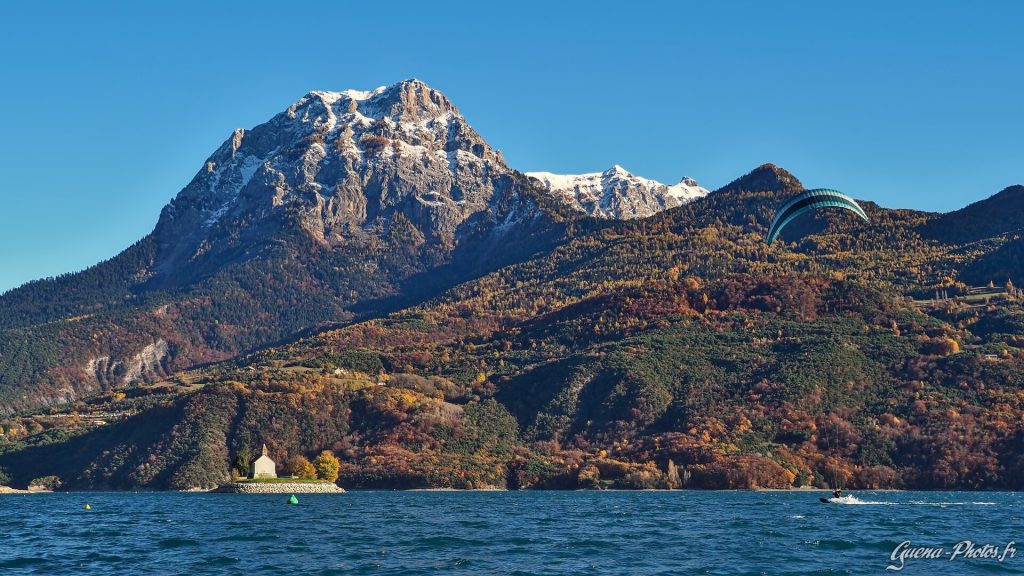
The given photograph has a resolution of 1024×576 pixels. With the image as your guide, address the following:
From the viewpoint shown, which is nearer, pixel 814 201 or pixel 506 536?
pixel 506 536

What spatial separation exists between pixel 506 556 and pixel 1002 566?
3489 centimetres

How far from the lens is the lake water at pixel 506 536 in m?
91.2

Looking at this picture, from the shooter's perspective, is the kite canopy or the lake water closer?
the lake water

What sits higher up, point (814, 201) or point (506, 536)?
point (814, 201)

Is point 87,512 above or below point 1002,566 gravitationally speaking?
above

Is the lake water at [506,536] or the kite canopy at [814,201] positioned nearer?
the lake water at [506,536]

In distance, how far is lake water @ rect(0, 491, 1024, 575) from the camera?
91.2m

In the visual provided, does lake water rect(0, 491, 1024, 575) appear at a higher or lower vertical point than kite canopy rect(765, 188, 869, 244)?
lower

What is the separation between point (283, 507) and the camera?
164750 mm

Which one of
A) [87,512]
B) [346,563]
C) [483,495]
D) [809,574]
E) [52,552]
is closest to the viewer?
[809,574]

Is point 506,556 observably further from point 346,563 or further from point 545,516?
point 545,516

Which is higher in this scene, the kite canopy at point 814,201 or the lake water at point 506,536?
the kite canopy at point 814,201

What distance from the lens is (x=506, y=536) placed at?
112750 mm

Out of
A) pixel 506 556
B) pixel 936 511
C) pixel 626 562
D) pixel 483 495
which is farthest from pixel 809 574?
pixel 483 495
